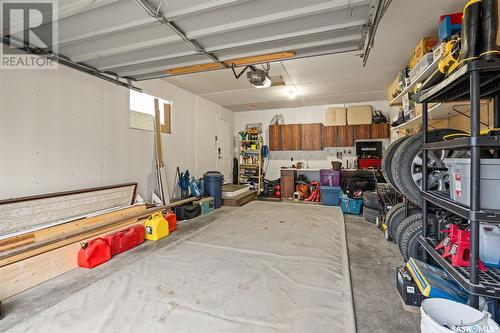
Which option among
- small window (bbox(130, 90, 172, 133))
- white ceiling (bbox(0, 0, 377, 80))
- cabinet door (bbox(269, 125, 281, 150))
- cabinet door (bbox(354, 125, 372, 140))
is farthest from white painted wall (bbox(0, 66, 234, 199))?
cabinet door (bbox(354, 125, 372, 140))

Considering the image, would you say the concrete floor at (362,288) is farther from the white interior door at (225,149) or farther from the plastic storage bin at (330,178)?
the white interior door at (225,149)

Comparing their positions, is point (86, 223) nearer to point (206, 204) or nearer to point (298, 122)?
point (206, 204)

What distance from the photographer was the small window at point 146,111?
4.19m

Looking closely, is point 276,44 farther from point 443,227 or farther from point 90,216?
point 90,216

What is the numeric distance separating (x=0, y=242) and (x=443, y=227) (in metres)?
4.06

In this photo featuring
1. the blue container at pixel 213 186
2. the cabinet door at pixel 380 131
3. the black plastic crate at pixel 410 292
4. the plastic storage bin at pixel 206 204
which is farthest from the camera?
the cabinet door at pixel 380 131

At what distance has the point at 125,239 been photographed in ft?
10.0

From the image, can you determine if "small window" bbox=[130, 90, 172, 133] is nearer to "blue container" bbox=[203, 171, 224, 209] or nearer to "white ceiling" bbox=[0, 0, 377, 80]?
"white ceiling" bbox=[0, 0, 377, 80]

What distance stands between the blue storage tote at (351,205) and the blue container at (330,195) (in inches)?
31.5

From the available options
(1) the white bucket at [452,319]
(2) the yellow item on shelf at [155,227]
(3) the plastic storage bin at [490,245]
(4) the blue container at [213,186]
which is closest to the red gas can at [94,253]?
(2) the yellow item on shelf at [155,227]

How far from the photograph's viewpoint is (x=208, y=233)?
145 inches

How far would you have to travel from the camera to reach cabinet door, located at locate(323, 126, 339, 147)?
22.3ft

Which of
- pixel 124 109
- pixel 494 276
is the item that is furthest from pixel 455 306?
pixel 124 109

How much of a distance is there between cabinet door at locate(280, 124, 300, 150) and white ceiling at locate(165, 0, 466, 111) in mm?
691
